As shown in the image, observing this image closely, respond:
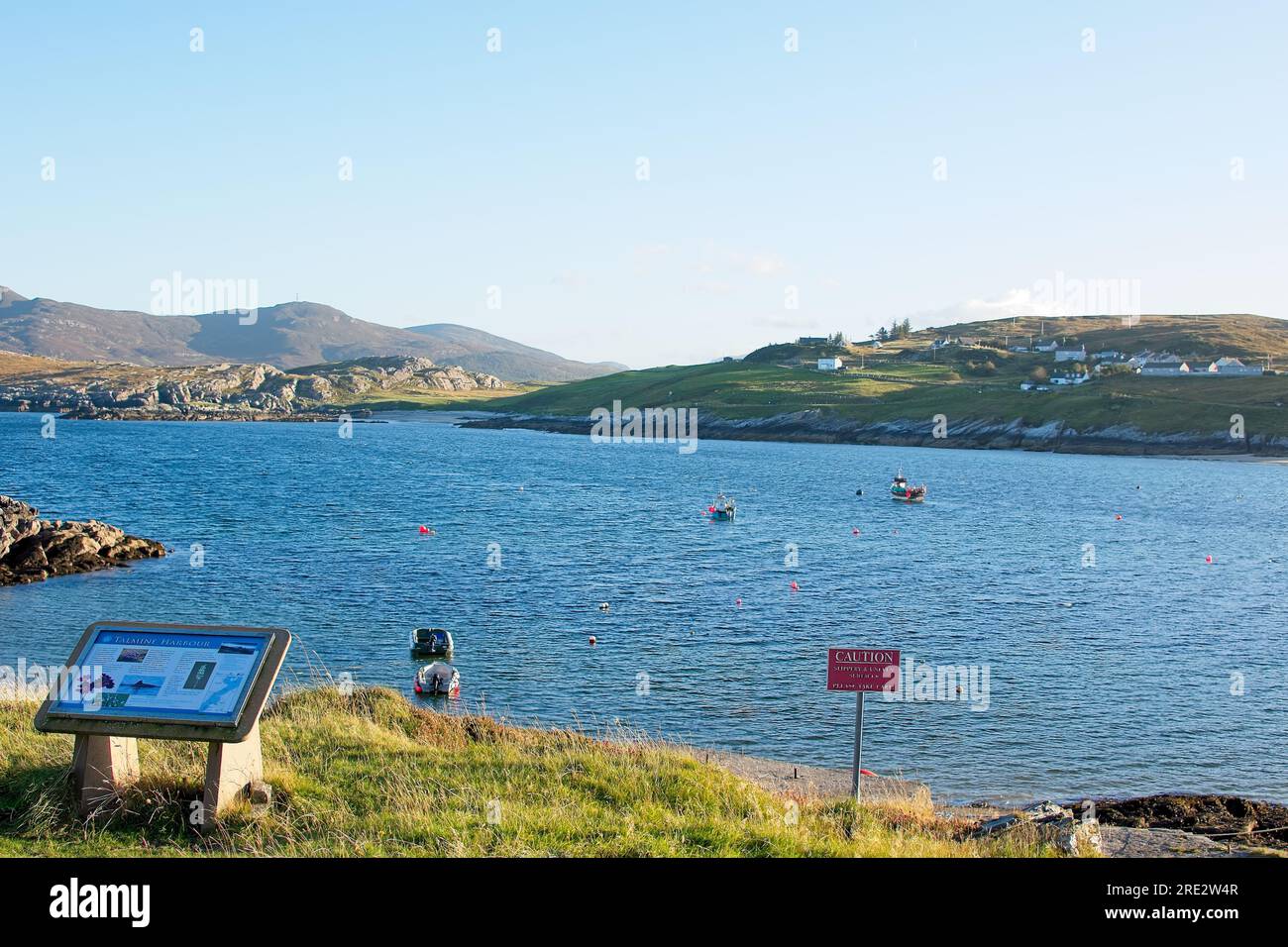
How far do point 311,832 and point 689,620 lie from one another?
3450 cm

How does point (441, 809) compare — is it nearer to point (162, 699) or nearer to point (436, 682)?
point (162, 699)

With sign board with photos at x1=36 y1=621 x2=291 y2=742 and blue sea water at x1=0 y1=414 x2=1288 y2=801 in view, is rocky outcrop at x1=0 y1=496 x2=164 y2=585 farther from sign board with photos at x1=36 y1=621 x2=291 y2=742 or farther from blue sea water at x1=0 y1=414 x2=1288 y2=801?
sign board with photos at x1=36 y1=621 x2=291 y2=742

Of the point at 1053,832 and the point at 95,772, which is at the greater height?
the point at 95,772

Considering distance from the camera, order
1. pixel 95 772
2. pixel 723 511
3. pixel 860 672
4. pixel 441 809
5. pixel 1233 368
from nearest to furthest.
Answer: pixel 95 772 → pixel 441 809 → pixel 860 672 → pixel 723 511 → pixel 1233 368

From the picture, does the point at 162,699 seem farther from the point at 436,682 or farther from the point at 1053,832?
the point at 436,682

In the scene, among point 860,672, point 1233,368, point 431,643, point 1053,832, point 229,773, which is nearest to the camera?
point 229,773

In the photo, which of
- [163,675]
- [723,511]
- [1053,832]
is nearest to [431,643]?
[163,675]

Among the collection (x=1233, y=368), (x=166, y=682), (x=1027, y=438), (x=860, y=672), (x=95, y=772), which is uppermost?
(x=1233, y=368)

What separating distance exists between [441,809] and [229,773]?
2.50 metres

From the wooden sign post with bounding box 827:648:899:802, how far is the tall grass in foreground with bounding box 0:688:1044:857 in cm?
177

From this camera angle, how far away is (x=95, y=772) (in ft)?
40.7

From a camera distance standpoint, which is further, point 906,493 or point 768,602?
point 906,493

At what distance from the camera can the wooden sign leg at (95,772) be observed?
1228 cm
